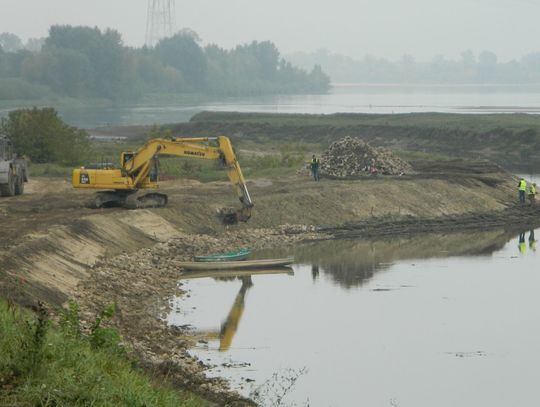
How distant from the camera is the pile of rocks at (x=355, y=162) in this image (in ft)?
181

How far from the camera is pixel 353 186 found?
5091 cm

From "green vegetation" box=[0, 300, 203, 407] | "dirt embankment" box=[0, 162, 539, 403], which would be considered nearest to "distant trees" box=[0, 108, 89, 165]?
"dirt embankment" box=[0, 162, 539, 403]

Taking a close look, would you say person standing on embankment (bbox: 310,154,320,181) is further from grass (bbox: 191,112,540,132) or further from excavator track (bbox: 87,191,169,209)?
grass (bbox: 191,112,540,132)

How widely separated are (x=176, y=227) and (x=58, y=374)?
26813mm

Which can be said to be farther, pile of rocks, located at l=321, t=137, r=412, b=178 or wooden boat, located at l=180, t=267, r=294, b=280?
pile of rocks, located at l=321, t=137, r=412, b=178

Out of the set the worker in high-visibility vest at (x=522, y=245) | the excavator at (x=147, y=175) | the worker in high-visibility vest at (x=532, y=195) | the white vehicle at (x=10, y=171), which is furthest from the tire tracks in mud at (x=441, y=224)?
the white vehicle at (x=10, y=171)

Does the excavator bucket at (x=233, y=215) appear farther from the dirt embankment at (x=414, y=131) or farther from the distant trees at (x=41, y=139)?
the dirt embankment at (x=414, y=131)

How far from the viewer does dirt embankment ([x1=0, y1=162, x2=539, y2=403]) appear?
27859 millimetres

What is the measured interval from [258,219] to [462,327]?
55.5ft

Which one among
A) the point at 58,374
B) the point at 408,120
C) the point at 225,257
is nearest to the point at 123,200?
the point at 225,257

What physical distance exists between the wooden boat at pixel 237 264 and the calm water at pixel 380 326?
0.60m

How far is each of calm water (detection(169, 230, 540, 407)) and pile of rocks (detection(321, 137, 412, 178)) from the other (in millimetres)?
12211

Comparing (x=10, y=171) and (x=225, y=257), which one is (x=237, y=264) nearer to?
(x=225, y=257)

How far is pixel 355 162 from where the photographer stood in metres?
55.7
